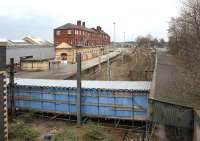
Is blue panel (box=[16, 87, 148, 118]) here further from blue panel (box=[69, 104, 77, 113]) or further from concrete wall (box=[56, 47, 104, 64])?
concrete wall (box=[56, 47, 104, 64])

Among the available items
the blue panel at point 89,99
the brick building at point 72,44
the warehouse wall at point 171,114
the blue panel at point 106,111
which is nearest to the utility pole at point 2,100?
the blue panel at point 89,99

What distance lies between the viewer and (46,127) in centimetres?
1650

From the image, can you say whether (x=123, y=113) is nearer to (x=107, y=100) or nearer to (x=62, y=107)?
(x=107, y=100)

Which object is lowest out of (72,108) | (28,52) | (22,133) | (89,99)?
(22,133)

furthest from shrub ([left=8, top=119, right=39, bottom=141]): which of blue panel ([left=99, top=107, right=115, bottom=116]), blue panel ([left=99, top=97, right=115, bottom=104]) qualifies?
blue panel ([left=99, top=97, right=115, bottom=104])

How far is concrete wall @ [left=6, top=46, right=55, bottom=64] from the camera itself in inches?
1377

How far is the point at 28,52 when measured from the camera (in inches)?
1603

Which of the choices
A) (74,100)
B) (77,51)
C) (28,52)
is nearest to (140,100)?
(74,100)

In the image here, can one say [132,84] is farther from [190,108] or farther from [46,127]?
[190,108]

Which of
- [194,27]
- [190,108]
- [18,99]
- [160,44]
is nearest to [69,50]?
[194,27]

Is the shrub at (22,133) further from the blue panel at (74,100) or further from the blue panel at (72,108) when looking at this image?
the blue panel at (72,108)

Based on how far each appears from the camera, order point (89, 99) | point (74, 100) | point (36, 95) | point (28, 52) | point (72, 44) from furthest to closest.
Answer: point (72, 44) < point (28, 52) < point (36, 95) < point (74, 100) < point (89, 99)

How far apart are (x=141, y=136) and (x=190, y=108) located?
4.79 m

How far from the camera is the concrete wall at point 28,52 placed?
34981 millimetres
